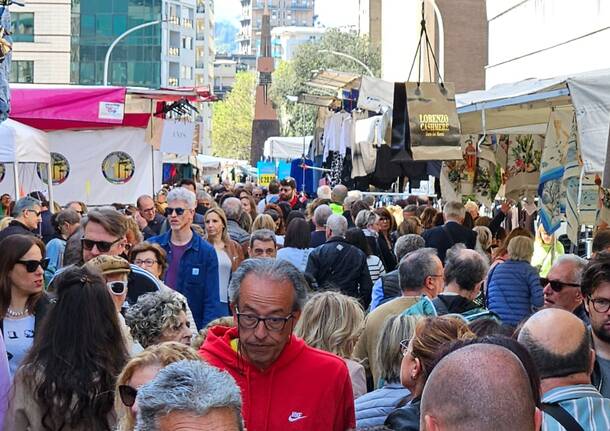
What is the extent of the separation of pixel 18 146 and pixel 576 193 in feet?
25.5

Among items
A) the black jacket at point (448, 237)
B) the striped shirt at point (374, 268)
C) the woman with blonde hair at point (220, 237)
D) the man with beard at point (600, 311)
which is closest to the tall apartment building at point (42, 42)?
the black jacket at point (448, 237)

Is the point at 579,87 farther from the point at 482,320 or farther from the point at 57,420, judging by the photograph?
the point at 57,420

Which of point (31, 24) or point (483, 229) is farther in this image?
point (31, 24)

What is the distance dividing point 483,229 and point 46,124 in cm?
842

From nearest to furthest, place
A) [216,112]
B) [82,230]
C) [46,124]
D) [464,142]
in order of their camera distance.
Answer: [82,230] → [464,142] → [46,124] → [216,112]

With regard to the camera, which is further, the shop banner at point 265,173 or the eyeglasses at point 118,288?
the shop banner at point 265,173

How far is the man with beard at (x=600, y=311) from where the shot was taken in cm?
615

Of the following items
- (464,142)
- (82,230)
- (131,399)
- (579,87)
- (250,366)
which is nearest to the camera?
(131,399)

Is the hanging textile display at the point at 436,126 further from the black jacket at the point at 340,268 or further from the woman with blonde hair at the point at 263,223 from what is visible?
the woman with blonde hair at the point at 263,223

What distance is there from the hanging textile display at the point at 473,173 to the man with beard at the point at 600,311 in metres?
7.96

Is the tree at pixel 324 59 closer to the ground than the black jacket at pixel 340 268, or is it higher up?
higher up

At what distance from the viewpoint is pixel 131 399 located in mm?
4578

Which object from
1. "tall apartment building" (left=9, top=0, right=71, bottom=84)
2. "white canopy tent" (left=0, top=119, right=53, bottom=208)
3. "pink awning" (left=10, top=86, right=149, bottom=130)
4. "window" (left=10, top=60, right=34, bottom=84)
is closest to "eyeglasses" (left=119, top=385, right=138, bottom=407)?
"white canopy tent" (left=0, top=119, right=53, bottom=208)

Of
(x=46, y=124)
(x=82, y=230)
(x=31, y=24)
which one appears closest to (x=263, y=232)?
(x=82, y=230)
